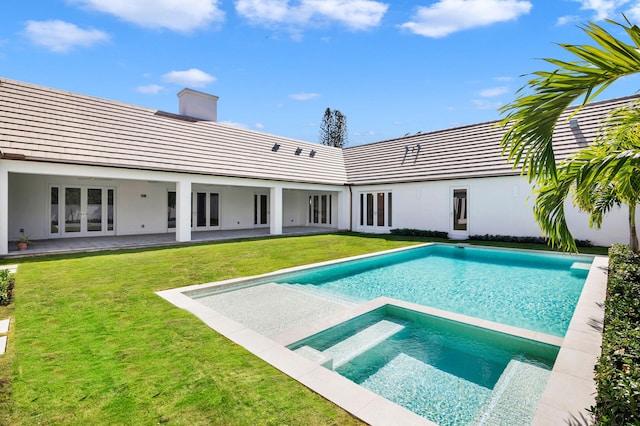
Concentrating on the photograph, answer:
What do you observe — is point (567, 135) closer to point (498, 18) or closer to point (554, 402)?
point (498, 18)

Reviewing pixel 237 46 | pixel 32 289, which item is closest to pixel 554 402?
pixel 32 289

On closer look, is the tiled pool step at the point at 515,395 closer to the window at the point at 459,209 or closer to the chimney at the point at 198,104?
the window at the point at 459,209

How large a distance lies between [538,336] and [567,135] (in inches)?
558

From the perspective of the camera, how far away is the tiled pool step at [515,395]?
3.24 meters

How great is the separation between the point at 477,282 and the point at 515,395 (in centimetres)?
565

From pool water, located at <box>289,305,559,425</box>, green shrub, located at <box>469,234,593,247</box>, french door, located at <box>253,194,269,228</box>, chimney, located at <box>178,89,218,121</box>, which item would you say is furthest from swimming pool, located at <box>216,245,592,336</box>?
chimney, located at <box>178,89,218,121</box>

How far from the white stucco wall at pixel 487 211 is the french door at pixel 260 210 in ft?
25.6

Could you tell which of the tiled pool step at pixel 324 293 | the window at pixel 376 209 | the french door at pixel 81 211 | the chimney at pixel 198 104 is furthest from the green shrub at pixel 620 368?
the chimney at pixel 198 104

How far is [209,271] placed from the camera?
8.88 m

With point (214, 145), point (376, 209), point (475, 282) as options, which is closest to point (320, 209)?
point (376, 209)

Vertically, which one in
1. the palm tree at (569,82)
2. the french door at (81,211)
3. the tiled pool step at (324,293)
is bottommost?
the tiled pool step at (324,293)

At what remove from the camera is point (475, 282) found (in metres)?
8.86

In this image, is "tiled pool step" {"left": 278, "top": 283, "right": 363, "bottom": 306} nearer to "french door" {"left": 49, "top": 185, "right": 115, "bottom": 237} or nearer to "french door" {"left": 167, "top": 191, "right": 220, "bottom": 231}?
"french door" {"left": 49, "top": 185, "right": 115, "bottom": 237}

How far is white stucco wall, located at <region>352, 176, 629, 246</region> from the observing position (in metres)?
13.5
